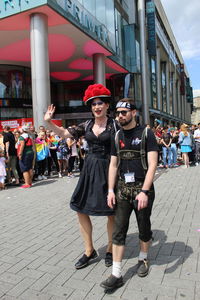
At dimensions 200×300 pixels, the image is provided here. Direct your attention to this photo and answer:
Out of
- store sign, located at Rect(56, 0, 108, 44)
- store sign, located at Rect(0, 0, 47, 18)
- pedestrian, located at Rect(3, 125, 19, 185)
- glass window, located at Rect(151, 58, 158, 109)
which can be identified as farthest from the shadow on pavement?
glass window, located at Rect(151, 58, 158, 109)

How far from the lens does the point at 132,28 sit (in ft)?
81.6

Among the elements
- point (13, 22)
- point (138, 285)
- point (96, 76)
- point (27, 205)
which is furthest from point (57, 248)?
point (96, 76)

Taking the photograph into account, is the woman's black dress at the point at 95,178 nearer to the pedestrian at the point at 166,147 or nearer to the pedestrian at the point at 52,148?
the pedestrian at the point at 52,148

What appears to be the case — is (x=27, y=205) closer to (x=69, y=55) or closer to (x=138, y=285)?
(x=138, y=285)

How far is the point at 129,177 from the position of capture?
2.88 m

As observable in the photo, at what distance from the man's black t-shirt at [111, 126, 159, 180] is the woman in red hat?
0.28 m

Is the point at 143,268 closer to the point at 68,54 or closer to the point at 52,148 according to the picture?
the point at 52,148

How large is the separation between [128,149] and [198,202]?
3.94 m

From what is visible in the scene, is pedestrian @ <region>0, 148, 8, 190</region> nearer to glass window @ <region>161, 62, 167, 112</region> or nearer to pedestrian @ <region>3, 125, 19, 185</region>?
pedestrian @ <region>3, 125, 19, 185</region>

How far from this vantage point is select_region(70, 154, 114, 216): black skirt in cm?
313

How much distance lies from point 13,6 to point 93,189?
39.6 ft

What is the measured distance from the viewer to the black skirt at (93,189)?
3.13 meters

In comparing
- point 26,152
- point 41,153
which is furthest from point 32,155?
point 41,153

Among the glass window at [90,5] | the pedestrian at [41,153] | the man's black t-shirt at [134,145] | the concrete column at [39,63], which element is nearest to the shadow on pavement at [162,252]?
the man's black t-shirt at [134,145]
